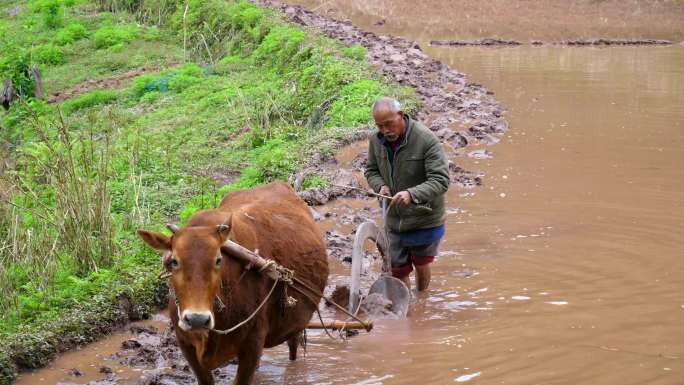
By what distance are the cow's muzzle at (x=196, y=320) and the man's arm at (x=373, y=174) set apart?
3204 mm

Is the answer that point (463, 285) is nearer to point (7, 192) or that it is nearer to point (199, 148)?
point (7, 192)

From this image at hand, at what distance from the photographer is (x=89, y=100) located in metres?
18.9

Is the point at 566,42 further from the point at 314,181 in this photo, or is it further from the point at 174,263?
the point at 174,263

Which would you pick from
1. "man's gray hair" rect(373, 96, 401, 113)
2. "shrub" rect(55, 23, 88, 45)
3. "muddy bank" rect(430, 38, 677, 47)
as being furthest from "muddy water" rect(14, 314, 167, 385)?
"muddy bank" rect(430, 38, 677, 47)

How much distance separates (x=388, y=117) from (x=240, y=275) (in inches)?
91.6

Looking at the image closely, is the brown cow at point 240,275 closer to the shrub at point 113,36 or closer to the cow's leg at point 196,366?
the cow's leg at point 196,366

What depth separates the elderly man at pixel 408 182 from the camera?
7396 mm

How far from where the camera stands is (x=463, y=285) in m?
8.52

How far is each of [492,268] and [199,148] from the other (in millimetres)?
6876

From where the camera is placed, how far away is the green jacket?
748 cm

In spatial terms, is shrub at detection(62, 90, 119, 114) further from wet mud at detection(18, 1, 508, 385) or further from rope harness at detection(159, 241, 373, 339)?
rope harness at detection(159, 241, 373, 339)

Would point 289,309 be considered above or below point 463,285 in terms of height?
above

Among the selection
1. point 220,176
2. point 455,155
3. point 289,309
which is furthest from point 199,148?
point 289,309

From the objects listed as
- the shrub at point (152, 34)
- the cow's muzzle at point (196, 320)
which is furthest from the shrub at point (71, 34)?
the cow's muzzle at point (196, 320)
